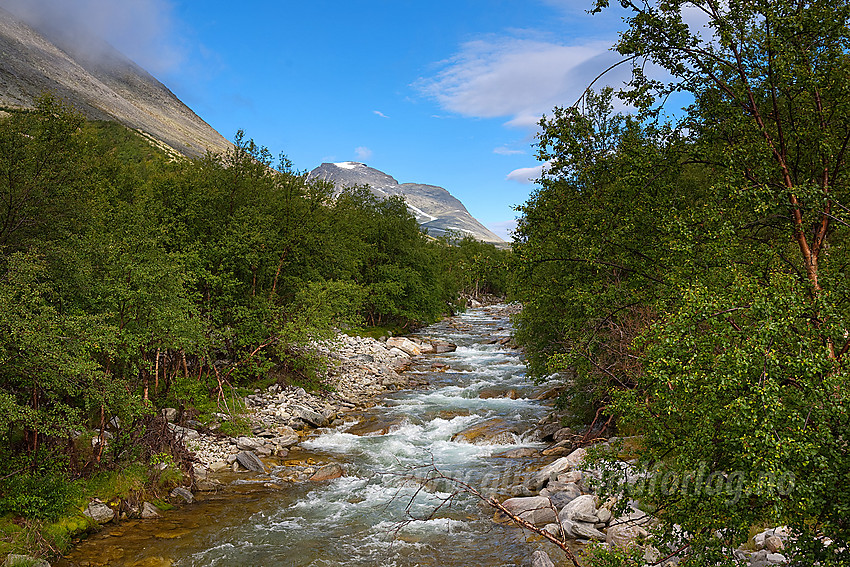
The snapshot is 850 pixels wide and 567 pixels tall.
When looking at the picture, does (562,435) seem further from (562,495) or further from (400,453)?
(400,453)

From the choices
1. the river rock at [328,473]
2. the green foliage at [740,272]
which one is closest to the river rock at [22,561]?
the river rock at [328,473]

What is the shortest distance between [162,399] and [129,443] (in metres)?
4.12

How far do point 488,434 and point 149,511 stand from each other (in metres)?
11.0

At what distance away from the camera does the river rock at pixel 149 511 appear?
1177cm

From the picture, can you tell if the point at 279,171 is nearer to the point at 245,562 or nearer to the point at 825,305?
the point at 245,562

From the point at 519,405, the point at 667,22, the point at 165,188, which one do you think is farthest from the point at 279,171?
the point at 667,22

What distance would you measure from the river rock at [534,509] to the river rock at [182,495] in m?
7.73

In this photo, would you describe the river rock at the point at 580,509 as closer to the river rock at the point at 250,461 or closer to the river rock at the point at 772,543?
the river rock at the point at 772,543

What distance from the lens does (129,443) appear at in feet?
40.9

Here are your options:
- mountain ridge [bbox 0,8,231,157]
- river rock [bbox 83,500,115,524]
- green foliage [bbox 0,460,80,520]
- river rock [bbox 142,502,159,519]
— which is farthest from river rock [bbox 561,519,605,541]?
mountain ridge [bbox 0,8,231,157]

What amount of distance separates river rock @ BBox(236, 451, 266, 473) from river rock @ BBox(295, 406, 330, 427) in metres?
4.17

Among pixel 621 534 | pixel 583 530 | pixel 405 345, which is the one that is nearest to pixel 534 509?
pixel 583 530

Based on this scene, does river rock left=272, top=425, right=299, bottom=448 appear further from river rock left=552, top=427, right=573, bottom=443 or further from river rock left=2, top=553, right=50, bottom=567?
river rock left=552, top=427, right=573, bottom=443

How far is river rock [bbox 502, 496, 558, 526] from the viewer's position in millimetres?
11820
